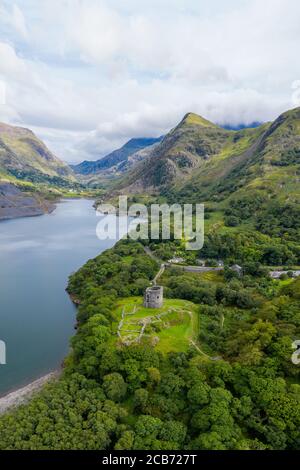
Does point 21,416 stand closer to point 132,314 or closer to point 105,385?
point 105,385

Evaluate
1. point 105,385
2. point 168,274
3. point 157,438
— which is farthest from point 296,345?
point 168,274

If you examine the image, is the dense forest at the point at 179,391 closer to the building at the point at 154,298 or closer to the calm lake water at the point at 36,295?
the building at the point at 154,298

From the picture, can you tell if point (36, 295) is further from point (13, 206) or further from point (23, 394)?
point (13, 206)

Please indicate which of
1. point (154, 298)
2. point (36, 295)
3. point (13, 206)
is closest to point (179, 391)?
point (154, 298)

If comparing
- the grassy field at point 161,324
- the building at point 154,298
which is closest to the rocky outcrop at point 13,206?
the building at point 154,298

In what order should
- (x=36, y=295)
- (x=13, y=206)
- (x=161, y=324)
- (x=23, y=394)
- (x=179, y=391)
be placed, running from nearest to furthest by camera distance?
(x=179, y=391) → (x=23, y=394) → (x=161, y=324) → (x=36, y=295) → (x=13, y=206)

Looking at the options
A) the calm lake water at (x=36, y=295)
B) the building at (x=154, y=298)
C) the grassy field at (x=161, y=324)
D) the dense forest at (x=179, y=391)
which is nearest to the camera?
the dense forest at (x=179, y=391)
